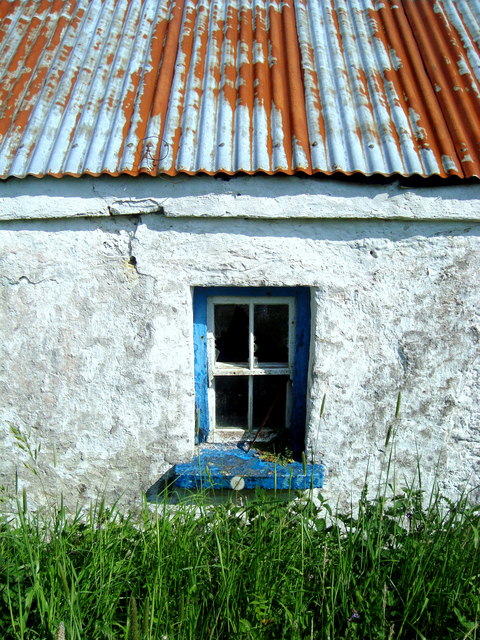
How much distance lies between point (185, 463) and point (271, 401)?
2.34ft

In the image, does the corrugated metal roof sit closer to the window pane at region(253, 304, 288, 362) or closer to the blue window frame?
the blue window frame

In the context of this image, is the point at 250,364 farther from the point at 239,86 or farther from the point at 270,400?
the point at 239,86

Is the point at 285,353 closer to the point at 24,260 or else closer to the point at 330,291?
the point at 330,291

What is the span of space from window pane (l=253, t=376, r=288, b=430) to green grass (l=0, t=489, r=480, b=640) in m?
0.96

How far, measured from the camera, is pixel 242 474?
3.26 meters

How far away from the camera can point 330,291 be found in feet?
10.8

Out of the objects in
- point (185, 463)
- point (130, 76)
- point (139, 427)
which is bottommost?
point (185, 463)

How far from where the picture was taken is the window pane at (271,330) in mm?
3576

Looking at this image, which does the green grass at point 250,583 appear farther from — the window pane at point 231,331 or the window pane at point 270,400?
the window pane at point 231,331

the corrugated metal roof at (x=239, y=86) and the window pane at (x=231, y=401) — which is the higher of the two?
the corrugated metal roof at (x=239, y=86)

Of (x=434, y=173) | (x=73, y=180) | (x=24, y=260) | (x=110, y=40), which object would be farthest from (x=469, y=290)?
(x=110, y=40)

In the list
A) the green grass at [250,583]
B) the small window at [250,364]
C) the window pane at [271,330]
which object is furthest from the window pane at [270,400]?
the green grass at [250,583]

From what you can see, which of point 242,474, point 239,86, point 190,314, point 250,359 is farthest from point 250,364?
point 239,86

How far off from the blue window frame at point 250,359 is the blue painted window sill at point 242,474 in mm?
222
